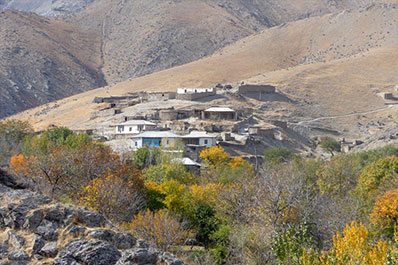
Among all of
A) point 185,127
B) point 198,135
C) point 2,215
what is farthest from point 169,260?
point 185,127

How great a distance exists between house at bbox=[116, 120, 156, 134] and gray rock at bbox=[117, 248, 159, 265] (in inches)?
2104

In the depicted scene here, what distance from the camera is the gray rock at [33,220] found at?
1414cm

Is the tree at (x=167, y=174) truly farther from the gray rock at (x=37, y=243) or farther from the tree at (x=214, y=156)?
the gray rock at (x=37, y=243)

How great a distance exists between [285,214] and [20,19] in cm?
15607

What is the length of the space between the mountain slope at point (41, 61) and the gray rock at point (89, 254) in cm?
11880

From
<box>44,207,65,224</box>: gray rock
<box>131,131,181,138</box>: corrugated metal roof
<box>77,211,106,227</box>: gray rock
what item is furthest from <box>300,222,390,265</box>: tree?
<box>131,131,181,138</box>: corrugated metal roof

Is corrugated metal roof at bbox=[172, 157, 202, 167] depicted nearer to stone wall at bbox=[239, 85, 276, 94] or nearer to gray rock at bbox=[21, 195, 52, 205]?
stone wall at bbox=[239, 85, 276, 94]

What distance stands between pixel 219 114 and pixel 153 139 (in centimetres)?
1478

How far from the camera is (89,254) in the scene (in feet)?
43.4

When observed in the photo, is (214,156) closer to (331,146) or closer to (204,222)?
(331,146)

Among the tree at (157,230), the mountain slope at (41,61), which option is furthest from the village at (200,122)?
the mountain slope at (41,61)

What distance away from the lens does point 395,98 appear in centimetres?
Result: 10250

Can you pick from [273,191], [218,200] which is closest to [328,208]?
[273,191]

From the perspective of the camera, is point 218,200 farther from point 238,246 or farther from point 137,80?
point 137,80
